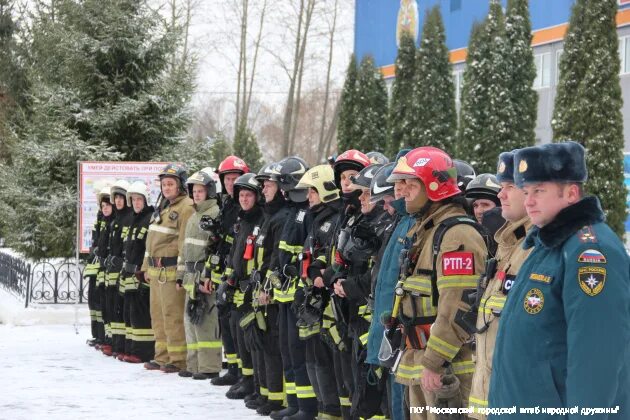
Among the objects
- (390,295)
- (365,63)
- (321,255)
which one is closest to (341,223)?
(321,255)

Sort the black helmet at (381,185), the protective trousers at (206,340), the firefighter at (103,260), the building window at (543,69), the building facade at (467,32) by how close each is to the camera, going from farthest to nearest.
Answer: the building window at (543,69) → the building facade at (467,32) → the firefighter at (103,260) → the protective trousers at (206,340) → the black helmet at (381,185)

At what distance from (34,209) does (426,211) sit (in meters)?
16.5

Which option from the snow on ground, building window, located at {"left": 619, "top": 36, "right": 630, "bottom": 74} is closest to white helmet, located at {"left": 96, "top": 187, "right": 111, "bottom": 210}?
the snow on ground

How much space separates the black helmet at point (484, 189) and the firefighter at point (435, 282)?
71.9 inches

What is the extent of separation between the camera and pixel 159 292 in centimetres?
1252

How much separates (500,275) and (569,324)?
1207mm

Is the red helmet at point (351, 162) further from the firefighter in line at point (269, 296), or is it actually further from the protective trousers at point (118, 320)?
the protective trousers at point (118, 320)

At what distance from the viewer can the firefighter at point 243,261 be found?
33.8 ft

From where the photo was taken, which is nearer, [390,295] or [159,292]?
[390,295]

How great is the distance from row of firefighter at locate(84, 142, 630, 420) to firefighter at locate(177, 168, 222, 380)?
0.02 meters

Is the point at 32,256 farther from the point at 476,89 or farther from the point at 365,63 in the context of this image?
the point at 365,63

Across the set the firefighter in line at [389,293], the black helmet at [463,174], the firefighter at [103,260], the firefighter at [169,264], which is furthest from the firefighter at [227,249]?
the firefighter in line at [389,293]

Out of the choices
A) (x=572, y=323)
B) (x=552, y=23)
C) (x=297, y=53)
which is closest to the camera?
(x=572, y=323)

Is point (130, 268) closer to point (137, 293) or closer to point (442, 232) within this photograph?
point (137, 293)
